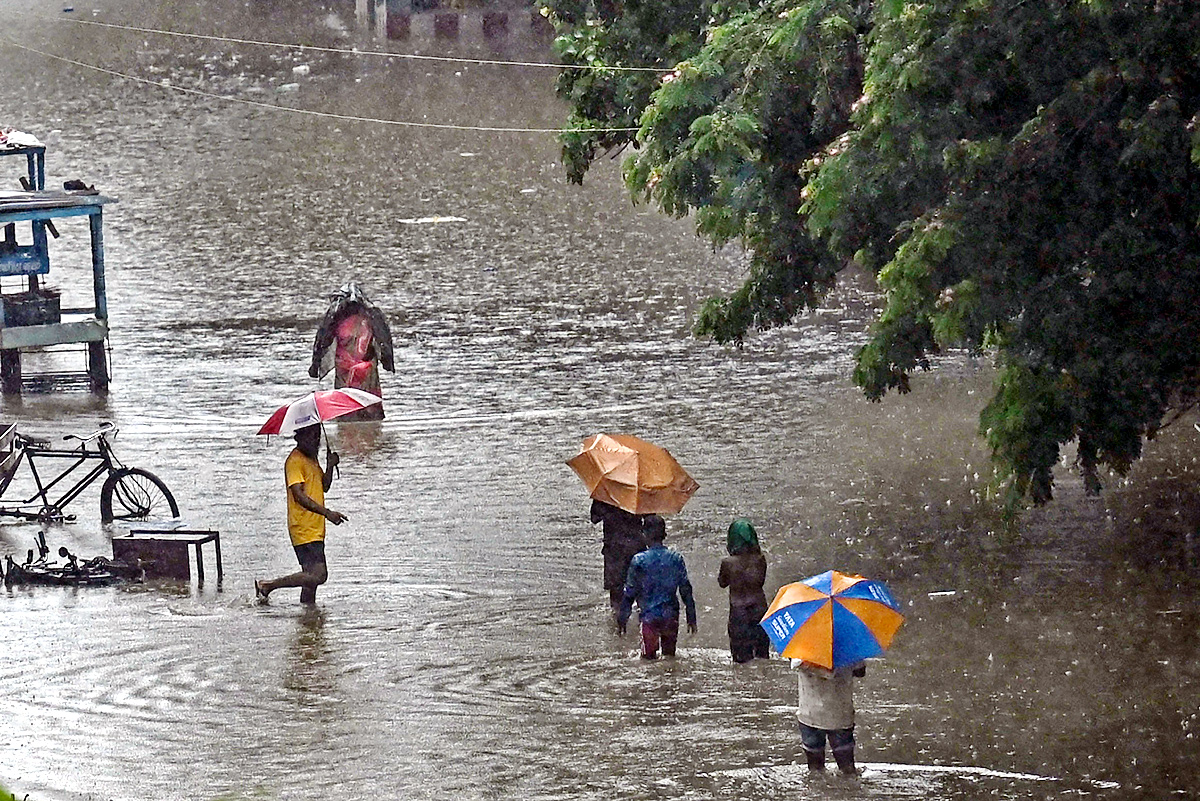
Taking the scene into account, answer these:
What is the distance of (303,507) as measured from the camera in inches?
428

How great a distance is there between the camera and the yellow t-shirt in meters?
10.9

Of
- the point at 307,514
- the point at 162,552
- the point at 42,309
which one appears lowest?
the point at 162,552

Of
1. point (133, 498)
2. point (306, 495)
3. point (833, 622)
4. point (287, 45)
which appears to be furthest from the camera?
point (287, 45)

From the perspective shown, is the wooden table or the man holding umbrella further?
the wooden table

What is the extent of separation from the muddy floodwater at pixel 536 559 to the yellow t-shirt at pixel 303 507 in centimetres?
45

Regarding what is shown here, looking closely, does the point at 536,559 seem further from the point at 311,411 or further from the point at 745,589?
the point at 745,589

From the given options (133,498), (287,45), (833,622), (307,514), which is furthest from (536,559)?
(287,45)

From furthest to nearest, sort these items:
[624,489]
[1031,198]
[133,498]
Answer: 1. [133,498]
2. [1031,198]
3. [624,489]

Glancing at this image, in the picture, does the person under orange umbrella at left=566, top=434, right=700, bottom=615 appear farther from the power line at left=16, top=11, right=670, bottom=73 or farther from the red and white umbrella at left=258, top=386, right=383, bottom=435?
the power line at left=16, top=11, right=670, bottom=73

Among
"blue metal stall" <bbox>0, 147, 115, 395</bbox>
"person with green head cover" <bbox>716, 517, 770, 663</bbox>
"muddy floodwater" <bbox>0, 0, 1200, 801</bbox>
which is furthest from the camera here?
"blue metal stall" <bbox>0, 147, 115, 395</bbox>

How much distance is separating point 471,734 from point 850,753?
1791 mm

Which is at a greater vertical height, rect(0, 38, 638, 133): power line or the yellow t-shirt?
rect(0, 38, 638, 133): power line

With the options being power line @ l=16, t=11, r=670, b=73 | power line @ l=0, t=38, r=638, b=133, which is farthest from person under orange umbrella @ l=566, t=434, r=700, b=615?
power line @ l=16, t=11, r=670, b=73

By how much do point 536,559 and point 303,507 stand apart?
183 centimetres
